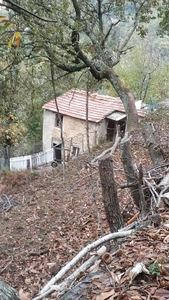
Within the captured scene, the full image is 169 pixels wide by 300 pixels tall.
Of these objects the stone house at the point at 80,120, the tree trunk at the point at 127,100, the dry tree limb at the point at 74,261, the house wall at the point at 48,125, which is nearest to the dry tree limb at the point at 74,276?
the dry tree limb at the point at 74,261

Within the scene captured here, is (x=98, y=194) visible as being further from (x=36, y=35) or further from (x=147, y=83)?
(x=147, y=83)

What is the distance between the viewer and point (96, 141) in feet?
59.5

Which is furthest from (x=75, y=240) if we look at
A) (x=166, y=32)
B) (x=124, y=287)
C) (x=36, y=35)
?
(x=166, y=32)

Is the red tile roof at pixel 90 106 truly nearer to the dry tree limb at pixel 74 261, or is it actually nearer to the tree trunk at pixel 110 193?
the tree trunk at pixel 110 193

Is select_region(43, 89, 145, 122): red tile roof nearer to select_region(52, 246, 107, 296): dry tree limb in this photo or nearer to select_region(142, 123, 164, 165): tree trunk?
select_region(142, 123, 164, 165): tree trunk

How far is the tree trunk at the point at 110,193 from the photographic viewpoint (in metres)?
3.94

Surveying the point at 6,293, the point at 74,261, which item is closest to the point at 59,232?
the point at 74,261

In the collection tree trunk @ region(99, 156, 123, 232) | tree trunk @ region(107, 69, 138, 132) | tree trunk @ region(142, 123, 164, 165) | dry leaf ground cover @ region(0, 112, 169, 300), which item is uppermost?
tree trunk @ region(107, 69, 138, 132)

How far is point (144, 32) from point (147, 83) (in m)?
16.4

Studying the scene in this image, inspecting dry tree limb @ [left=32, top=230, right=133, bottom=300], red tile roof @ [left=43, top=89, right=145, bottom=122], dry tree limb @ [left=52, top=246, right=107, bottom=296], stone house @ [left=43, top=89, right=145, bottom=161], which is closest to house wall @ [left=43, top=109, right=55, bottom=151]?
stone house @ [left=43, top=89, right=145, bottom=161]

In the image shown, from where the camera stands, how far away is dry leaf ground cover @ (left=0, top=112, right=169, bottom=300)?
2.88m

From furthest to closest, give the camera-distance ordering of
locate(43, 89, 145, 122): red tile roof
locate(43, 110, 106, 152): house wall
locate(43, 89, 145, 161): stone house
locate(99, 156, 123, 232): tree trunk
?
1. locate(43, 89, 145, 122): red tile roof
2. locate(43, 89, 145, 161): stone house
3. locate(43, 110, 106, 152): house wall
4. locate(99, 156, 123, 232): tree trunk

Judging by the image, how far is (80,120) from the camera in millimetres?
19766

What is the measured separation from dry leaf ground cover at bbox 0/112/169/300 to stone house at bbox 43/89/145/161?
25.2ft
